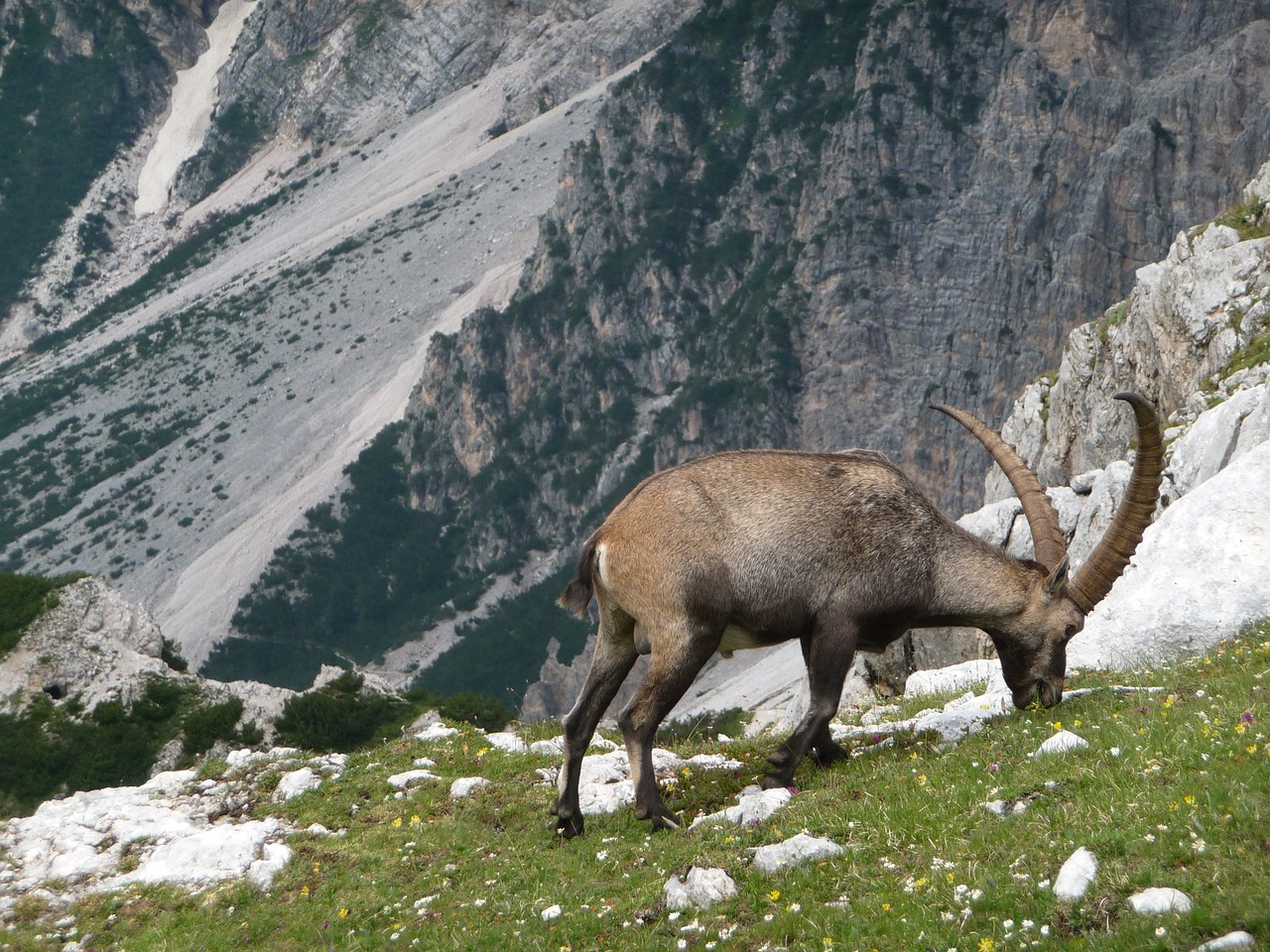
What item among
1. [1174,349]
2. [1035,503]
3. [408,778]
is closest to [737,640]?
[1035,503]

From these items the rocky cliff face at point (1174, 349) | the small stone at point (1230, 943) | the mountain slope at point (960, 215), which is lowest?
the mountain slope at point (960, 215)

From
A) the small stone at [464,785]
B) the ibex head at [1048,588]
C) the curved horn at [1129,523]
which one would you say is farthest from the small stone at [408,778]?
the curved horn at [1129,523]

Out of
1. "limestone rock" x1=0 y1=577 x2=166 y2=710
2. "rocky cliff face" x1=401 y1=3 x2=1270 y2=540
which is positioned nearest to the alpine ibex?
"limestone rock" x1=0 y1=577 x2=166 y2=710

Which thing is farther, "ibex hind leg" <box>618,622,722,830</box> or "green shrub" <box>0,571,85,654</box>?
"green shrub" <box>0,571,85,654</box>

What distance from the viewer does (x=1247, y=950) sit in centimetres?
726

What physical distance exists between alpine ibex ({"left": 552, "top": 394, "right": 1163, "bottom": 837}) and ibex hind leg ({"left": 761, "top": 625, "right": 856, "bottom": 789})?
0.06ft

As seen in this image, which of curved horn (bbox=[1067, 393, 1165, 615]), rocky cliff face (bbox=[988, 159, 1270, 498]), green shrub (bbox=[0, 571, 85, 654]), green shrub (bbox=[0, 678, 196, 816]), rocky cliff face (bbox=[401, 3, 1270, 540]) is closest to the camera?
curved horn (bbox=[1067, 393, 1165, 615])

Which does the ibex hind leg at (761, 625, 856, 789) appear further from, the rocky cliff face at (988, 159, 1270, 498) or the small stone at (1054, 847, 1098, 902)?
the rocky cliff face at (988, 159, 1270, 498)

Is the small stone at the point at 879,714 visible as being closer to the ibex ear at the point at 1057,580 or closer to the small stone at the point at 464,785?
the ibex ear at the point at 1057,580

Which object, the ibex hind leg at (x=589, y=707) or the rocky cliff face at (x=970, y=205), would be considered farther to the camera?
the rocky cliff face at (x=970, y=205)

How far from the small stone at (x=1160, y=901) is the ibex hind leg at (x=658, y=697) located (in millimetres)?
5494

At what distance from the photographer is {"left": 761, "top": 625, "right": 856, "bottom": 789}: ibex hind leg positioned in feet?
43.0

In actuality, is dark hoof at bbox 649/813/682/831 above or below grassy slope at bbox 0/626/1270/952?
below

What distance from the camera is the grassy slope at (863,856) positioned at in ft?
27.8
